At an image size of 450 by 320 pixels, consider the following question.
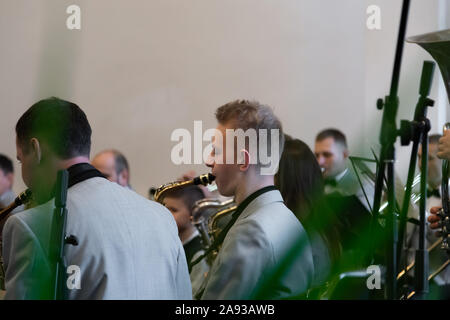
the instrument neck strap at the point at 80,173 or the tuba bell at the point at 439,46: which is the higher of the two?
the tuba bell at the point at 439,46

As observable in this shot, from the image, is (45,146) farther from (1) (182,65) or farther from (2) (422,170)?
(1) (182,65)

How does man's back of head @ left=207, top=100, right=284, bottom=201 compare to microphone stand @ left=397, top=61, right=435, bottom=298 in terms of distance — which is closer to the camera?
microphone stand @ left=397, top=61, right=435, bottom=298

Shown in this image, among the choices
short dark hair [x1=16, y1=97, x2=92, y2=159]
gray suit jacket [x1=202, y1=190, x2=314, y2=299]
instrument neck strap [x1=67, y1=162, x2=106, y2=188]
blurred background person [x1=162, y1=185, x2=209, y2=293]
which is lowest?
blurred background person [x1=162, y1=185, x2=209, y2=293]

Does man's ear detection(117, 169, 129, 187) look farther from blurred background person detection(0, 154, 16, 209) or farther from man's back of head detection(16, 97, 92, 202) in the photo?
man's back of head detection(16, 97, 92, 202)

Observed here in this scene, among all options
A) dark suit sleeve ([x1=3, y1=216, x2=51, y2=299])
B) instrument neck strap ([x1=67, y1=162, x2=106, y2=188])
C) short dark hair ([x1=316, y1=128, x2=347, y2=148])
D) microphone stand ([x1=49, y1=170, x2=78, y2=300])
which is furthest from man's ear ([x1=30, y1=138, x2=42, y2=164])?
short dark hair ([x1=316, y1=128, x2=347, y2=148])

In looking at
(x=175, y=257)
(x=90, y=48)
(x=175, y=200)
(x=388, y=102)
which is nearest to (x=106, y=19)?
(x=90, y=48)

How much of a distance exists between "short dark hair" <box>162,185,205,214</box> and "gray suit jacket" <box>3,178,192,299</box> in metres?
1.79

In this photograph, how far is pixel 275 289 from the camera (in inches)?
90.6

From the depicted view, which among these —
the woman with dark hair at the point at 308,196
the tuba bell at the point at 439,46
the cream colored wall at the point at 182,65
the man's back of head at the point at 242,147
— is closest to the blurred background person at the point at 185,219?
the woman with dark hair at the point at 308,196

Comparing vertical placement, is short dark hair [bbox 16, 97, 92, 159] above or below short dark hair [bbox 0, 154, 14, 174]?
above

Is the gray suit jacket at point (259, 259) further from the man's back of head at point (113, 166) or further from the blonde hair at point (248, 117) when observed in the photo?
the man's back of head at point (113, 166)

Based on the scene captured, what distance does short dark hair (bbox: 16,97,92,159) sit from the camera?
2316 millimetres

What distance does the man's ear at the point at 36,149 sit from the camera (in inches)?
91.0
